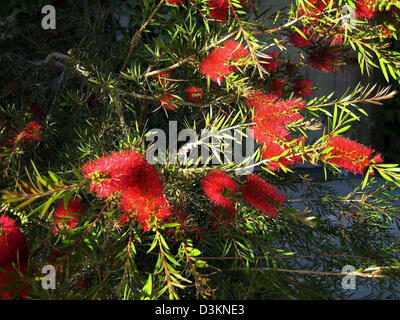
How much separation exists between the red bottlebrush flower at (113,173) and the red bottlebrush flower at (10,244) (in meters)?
0.08

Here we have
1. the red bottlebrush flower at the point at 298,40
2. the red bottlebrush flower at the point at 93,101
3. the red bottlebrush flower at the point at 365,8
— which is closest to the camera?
the red bottlebrush flower at the point at 365,8

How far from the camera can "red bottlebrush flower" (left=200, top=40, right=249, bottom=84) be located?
44 cm

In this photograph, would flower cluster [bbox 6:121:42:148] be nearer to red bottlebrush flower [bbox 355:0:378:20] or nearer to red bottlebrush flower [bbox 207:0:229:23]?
red bottlebrush flower [bbox 207:0:229:23]

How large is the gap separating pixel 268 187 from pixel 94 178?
0.16 metres

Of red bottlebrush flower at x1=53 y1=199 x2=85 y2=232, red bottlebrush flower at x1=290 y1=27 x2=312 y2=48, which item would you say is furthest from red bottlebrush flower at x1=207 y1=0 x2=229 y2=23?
red bottlebrush flower at x1=53 y1=199 x2=85 y2=232

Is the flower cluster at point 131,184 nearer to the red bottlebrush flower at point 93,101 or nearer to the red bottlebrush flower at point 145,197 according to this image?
the red bottlebrush flower at point 145,197

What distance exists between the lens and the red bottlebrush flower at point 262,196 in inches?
14.6

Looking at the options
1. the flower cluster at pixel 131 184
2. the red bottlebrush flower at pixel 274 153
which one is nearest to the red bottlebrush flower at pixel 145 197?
the flower cluster at pixel 131 184

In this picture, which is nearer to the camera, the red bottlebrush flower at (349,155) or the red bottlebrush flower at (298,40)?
the red bottlebrush flower at (349,155)

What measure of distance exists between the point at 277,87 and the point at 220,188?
0.78ft

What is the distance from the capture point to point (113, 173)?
1.03ft

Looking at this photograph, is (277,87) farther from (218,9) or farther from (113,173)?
(113,173)

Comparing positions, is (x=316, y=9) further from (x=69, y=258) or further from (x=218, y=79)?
(x=69, y=258)
